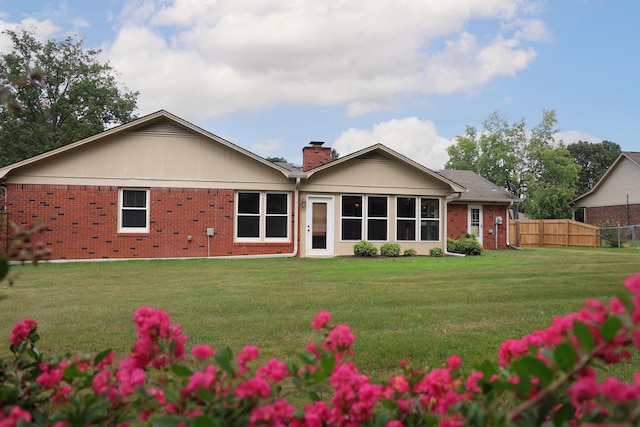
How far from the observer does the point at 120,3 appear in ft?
44.0

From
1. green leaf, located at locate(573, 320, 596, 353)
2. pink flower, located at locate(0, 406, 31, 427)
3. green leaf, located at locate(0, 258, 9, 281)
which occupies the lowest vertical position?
pink flower, located at locate(0, 406, 31, 427)

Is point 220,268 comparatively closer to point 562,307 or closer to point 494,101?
point 562,307

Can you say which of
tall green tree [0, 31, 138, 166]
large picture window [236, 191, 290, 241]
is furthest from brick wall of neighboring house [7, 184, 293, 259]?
tall green tree [0, 31, 138, 166]

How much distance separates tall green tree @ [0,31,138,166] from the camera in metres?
30.0

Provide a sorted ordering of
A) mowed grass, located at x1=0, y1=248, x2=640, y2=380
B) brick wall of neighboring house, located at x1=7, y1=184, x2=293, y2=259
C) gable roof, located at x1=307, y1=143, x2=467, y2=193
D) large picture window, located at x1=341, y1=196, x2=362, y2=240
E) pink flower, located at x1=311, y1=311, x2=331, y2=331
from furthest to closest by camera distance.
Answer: large picture window, located at x1=341, y1=196, x2=362, y2=240
gable roof, located at x1=307, y1=143, x2=467, y2=193
brick wall of neighboring house, located at x1=7, y1=184, x2=293, y2=259
mowed grass, located at x1=0, y1=248, x2=640, y2=380
pink flower, located at x1=311, y1=311, x2=331, y2=331

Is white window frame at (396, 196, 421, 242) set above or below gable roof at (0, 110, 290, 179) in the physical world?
below

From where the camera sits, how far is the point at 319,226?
16844 mm

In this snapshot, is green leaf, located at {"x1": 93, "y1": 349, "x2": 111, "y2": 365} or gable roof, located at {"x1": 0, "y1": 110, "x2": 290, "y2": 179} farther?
gable roof, located at {"x1": 0, "y1": 110, "x2": 290, "y2": 179}

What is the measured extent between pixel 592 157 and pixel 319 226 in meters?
52.5

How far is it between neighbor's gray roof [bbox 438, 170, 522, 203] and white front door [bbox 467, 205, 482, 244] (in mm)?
582

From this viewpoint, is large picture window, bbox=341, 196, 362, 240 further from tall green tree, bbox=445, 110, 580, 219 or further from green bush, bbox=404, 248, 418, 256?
tall green tree, bbox=445, 110, 580, 219

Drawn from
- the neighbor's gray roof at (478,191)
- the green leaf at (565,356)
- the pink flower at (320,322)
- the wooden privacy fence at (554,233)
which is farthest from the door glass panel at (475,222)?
the green leaf at (565,356)

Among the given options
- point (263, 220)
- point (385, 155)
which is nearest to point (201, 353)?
point (263, 220)

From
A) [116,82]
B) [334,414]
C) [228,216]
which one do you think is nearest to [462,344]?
[334,414]
